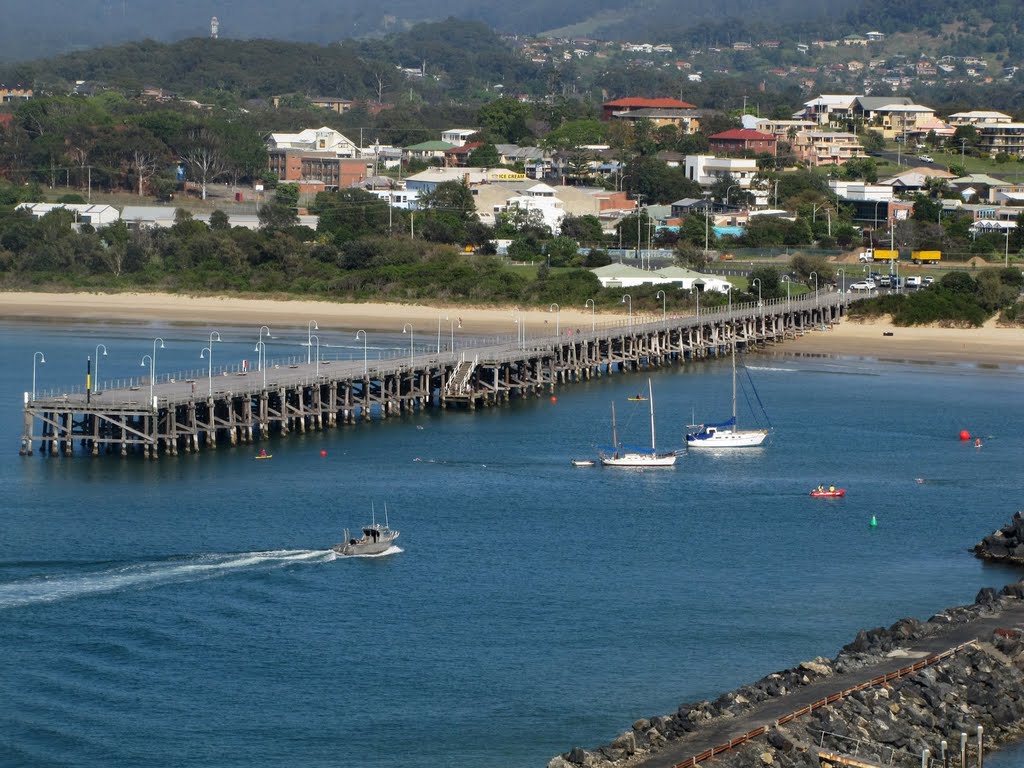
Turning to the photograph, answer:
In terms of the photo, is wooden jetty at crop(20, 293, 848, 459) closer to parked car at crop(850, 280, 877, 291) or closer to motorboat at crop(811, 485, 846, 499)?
parked car at crop(850, 280, 877, 291)

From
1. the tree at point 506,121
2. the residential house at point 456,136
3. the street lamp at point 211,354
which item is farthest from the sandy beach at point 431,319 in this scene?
the tree at point 506,121

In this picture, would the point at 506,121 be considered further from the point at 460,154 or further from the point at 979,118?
the point at 979,118

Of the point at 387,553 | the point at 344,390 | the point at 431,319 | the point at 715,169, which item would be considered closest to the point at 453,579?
the point at 387,553

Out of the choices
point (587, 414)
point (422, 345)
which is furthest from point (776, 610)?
point (422, 345)

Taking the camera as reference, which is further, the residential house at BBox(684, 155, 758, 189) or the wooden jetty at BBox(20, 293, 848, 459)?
the residential house at BBox(684, 155, 758, 189)

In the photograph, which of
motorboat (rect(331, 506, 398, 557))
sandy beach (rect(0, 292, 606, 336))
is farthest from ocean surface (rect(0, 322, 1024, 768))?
sandy beach (rect(0, 292, 606, 336))

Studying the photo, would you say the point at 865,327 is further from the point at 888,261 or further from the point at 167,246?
the point at 167,246
